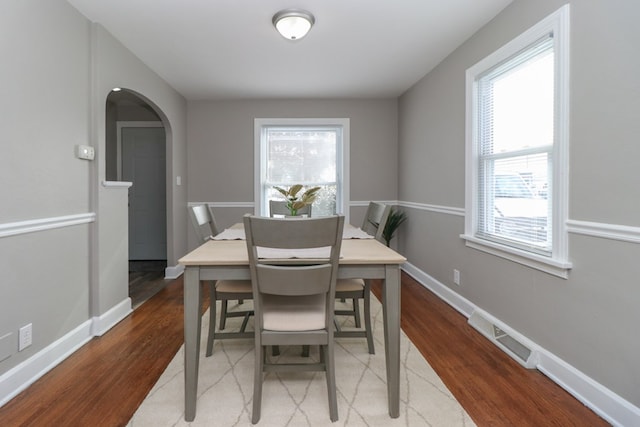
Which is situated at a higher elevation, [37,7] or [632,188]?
[37,7]

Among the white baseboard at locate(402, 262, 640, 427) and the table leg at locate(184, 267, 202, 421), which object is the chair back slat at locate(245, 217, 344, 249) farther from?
the white baseboard at locate(402, 262, 640, 427)

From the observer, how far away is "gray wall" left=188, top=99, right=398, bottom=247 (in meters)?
4.60

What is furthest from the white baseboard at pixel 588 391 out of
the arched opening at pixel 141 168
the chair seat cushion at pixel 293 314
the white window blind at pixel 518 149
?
the arched opening at pixel 141 168

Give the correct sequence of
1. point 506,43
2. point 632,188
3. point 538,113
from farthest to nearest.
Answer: point 506,43
point 538,113
point 632,188

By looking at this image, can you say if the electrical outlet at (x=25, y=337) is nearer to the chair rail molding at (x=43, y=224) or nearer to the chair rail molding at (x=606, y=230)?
the chair rail molding at (x=43, y=224)

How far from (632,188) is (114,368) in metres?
2.80

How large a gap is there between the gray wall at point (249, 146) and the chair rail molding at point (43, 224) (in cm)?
220

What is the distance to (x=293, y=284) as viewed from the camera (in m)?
1.44

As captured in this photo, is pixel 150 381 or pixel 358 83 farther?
pixel 358 83

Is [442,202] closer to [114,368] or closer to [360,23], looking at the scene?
[360,23]

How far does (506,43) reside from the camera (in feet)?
7.67

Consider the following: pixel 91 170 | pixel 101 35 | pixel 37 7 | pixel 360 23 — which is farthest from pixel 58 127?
pixel 360 23

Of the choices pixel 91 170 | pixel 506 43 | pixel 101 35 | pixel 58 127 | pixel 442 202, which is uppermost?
pixel 101 35

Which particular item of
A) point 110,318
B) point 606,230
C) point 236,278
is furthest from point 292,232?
point 110,318
